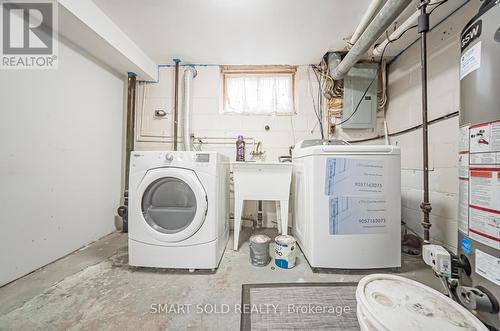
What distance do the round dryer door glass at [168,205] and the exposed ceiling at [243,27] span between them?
4.54 ft

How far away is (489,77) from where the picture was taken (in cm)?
73

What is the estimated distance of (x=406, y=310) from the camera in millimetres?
633

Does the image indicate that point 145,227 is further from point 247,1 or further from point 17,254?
point 247,1

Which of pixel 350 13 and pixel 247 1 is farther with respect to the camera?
pixel 350 13

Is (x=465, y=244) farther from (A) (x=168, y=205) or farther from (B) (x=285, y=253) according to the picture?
(A) (x=168, y=205)

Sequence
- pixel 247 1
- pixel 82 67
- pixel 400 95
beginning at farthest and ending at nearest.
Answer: pixel 400 95 → pixel 82 67 → pixel 247 1

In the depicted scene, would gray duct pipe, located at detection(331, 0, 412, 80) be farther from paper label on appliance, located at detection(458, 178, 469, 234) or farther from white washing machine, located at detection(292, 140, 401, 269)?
paper label on appliance, located at detection(458, 178, 469, 234)

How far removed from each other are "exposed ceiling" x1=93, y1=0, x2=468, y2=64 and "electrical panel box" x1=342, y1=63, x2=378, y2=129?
0.28 m

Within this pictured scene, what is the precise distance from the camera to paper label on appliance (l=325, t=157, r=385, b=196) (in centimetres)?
129

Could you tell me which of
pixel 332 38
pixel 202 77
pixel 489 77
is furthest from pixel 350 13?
pixel 202 77

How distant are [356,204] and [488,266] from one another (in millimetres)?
602

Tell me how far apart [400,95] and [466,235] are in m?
1.80

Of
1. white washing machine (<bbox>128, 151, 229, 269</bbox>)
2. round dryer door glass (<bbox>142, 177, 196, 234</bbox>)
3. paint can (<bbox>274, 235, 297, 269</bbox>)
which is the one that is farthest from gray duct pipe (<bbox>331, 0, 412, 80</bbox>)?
round dryer door glass (<bbox>142, 177, 196, 234</bbox>)

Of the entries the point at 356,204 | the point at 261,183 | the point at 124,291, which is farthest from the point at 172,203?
the point at 356,204
